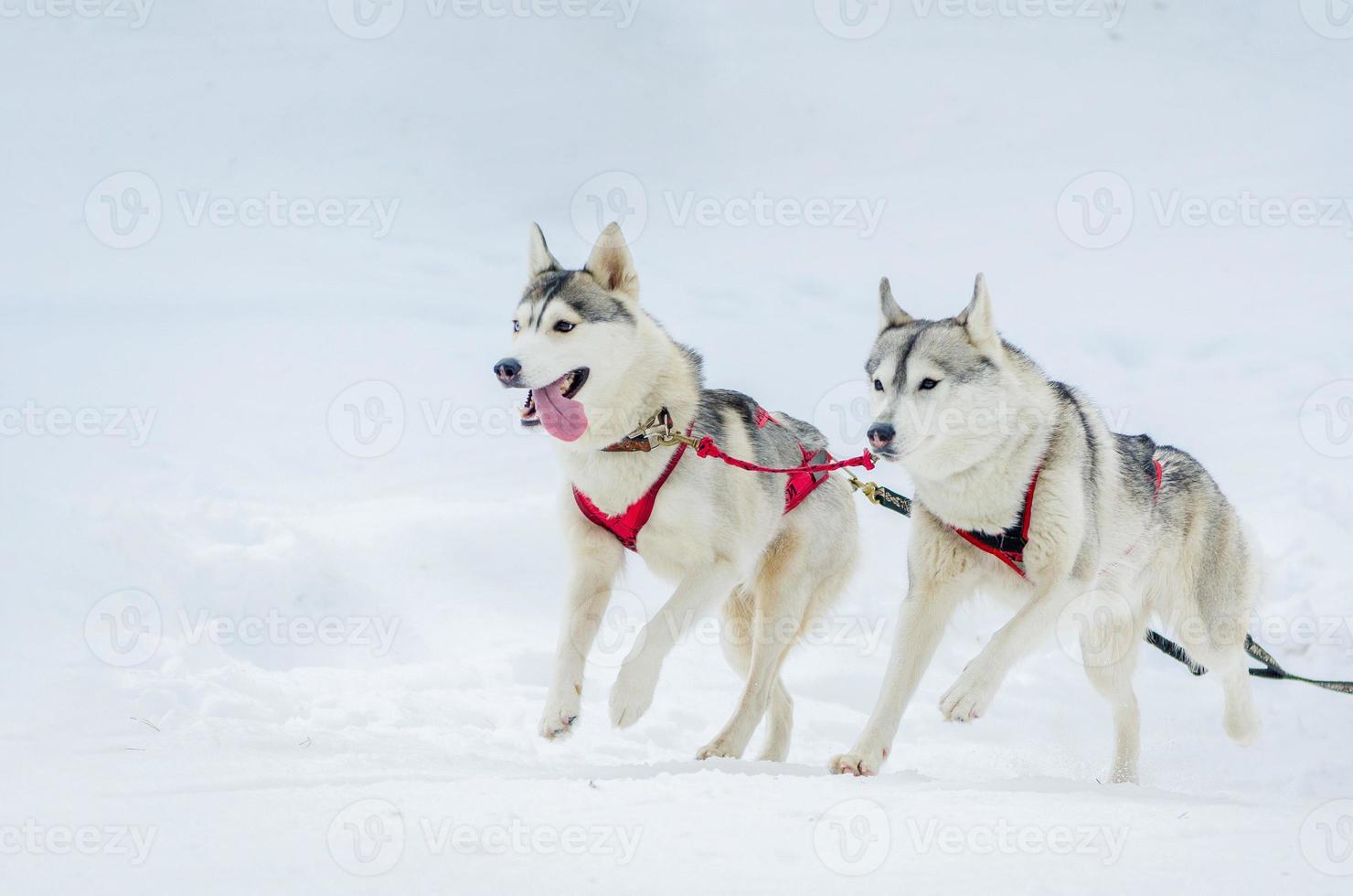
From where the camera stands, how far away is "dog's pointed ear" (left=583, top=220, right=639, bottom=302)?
4184 mm

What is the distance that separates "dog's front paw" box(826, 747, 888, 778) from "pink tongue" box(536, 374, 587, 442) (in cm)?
147

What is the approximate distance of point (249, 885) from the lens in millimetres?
2248

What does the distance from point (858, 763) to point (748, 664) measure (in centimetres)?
138

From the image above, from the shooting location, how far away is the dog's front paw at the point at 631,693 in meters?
3.61

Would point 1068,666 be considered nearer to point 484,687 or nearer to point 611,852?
point 484,687

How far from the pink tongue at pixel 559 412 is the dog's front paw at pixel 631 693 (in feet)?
2.80

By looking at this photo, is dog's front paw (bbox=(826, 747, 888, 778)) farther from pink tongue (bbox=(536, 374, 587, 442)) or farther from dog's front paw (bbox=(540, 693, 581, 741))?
pink tongue (bbox=(536, 374, 587, 442))

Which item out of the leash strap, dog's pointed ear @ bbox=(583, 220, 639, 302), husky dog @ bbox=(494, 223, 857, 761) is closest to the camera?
husky dog @ bbox=(494, 223, 857, 761)
